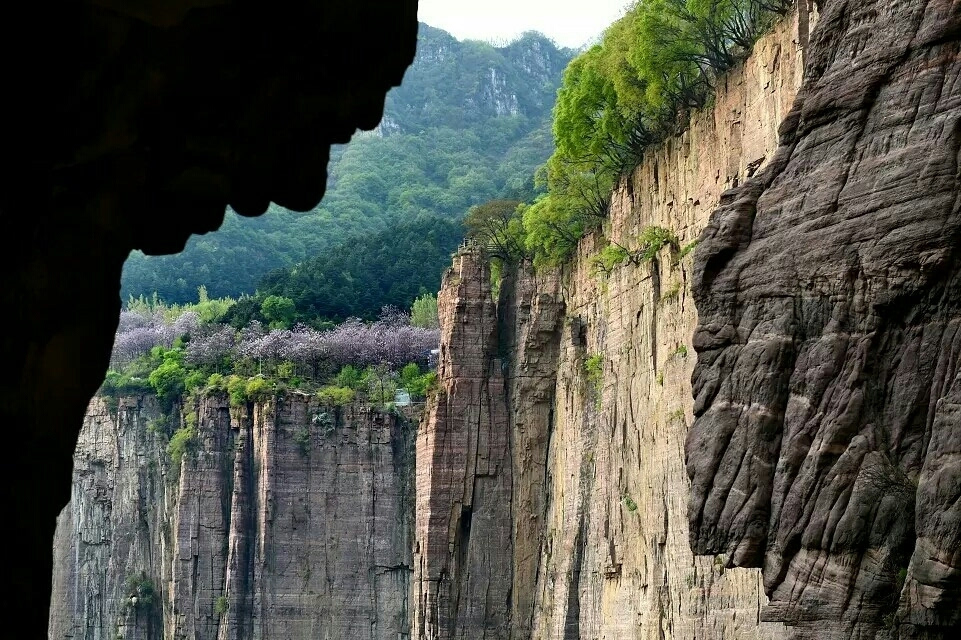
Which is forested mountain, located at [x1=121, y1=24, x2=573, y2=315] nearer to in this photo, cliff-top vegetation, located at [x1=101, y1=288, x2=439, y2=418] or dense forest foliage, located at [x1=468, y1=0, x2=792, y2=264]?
cliff-top vegetation, located at [x1=101, y1=288, x2=439, y2=418]

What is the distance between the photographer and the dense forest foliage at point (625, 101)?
33.5 meters

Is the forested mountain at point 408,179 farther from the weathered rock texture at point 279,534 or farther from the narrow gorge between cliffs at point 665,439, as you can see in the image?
the narrow gorge between cliffs at point 665,439

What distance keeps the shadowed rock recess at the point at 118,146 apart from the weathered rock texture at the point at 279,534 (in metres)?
46.7

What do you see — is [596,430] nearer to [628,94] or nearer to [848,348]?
[628,94]

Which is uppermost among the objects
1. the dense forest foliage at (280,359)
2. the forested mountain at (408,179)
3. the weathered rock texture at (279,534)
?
the forested mountain at (408,179)

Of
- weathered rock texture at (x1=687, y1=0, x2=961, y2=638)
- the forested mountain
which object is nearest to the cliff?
weathered rock texture at (x1=687, y1=0, x2=961, y2=638)

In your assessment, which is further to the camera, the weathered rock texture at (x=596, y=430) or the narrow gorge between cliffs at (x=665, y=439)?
the weathered rock texture at (x=596, y=430)

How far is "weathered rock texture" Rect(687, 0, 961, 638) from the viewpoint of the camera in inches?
664

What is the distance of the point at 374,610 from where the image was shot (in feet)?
175

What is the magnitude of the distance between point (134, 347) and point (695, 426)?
5089cm

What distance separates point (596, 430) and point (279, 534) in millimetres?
18076

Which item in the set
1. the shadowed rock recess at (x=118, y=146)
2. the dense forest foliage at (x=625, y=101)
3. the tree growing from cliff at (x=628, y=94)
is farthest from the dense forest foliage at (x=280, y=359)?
the shadowed rock recess at (x=118, y=146)

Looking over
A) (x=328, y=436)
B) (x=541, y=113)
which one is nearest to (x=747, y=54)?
(x=328, y=436)

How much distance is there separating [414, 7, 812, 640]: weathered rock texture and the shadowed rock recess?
16.2 meters
